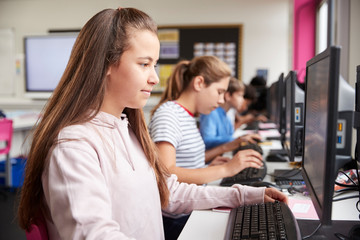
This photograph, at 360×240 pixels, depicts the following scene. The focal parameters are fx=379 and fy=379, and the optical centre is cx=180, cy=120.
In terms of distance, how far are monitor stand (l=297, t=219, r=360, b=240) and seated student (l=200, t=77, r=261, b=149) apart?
1389 mm

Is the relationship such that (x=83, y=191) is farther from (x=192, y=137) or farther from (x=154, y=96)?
(x=154, y=96)

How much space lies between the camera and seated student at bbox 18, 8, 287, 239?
31.3 inches

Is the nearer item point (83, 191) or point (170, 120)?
point (83, 191)

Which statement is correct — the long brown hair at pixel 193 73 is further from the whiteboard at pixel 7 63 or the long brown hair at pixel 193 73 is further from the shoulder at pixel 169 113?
the whiteboard at pixel 7 63

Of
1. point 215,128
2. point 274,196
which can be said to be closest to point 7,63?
point 215,128

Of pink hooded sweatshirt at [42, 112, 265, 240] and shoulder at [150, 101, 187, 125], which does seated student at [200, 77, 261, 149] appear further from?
pink hooded sweatshirt at [42, 112, 265, 240]

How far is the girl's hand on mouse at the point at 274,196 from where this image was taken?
116cm

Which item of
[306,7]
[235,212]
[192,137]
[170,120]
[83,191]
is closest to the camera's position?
[83,191]

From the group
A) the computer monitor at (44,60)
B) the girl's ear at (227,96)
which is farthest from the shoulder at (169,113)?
the computer monitor at (44,60)

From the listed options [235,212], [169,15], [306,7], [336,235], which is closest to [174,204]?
[235,212]

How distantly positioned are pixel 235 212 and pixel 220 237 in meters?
0.14

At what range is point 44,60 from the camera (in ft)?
19.0

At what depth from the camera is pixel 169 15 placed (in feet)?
19.1

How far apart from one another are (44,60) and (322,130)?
560cm
